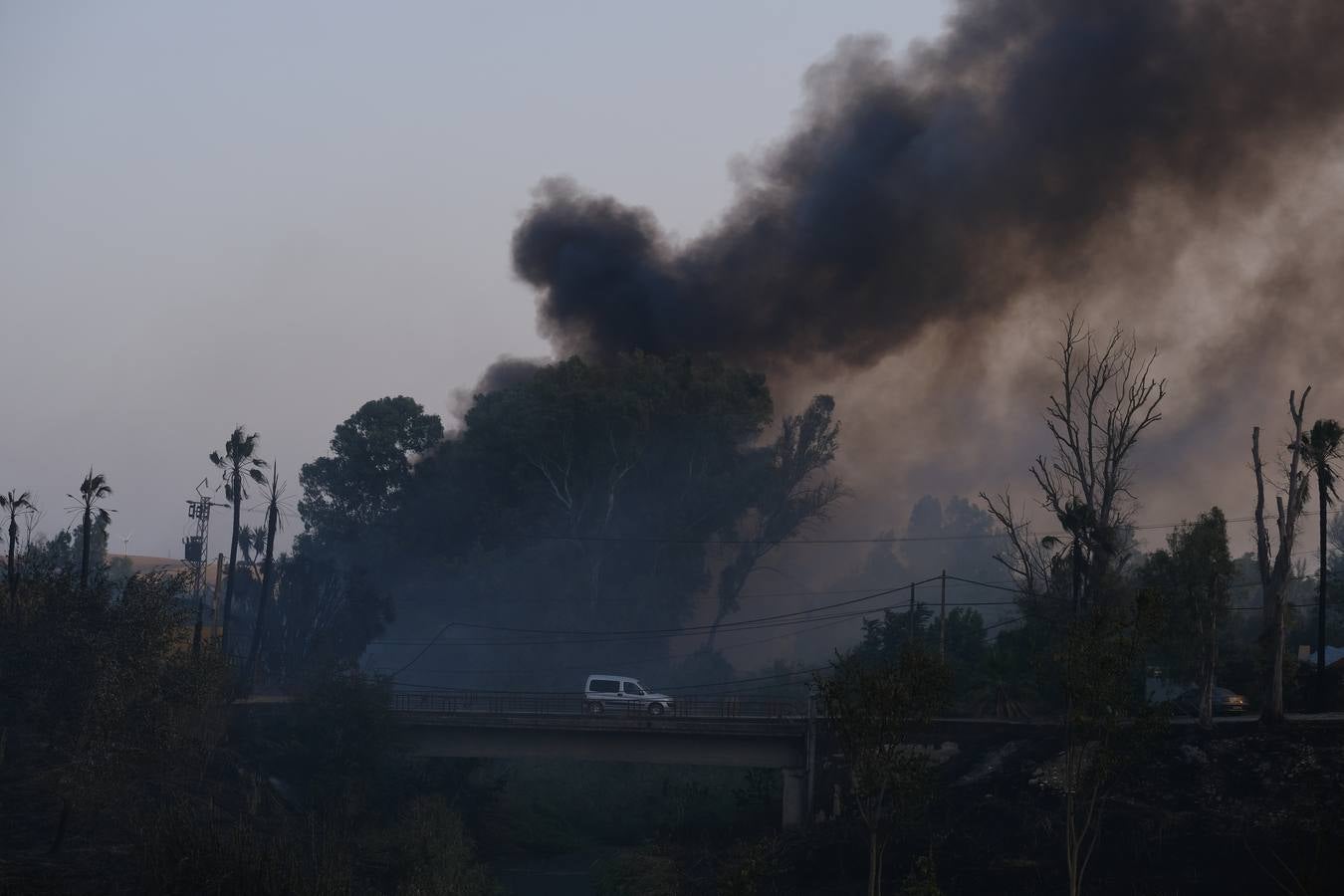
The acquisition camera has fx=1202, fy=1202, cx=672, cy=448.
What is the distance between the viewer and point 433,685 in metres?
115

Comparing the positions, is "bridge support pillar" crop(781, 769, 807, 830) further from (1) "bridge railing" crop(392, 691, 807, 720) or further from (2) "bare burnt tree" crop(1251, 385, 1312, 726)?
(2) "bare burnt tree" crop(1251, 385, 1312, 726)

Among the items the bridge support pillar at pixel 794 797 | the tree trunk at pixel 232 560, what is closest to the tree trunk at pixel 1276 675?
the bridge support pillar at pixel 794 797

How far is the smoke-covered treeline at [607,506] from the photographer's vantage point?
359 ft

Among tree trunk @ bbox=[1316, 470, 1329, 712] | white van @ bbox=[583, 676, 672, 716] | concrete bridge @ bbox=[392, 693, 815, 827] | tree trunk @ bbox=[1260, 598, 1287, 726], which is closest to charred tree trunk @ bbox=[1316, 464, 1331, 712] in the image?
Result: tree trunk @ bbox=[1316, 470, 1329, 712]

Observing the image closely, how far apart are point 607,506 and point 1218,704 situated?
60611mm

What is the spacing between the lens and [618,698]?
242 feet

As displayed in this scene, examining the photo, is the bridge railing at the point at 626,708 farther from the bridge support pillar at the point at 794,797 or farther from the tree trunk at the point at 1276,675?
the tree trunk at the point at 1276,675

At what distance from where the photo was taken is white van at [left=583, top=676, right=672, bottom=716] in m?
72.6

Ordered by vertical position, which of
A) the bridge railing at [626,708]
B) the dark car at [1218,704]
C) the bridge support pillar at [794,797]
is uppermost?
the dark car at [1218,704]

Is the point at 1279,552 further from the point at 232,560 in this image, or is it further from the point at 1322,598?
the point at 232,560

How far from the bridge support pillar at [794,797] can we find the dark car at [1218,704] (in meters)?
19.3

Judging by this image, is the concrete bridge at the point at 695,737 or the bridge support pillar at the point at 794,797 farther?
the bridge support pillar at the point at 794,797

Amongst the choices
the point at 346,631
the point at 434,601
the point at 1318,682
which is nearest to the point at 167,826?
the point at 1318,682

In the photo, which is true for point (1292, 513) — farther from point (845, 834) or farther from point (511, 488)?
point (511, 488)
